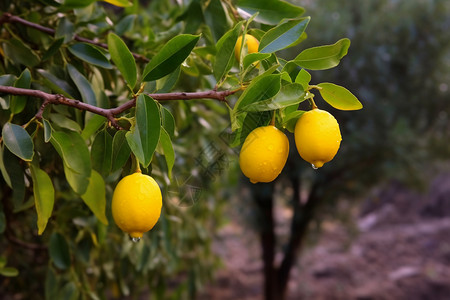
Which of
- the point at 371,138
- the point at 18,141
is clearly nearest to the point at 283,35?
the point at 18,141

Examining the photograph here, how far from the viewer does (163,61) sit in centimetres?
58

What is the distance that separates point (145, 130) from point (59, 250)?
0.54m

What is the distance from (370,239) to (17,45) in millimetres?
3723

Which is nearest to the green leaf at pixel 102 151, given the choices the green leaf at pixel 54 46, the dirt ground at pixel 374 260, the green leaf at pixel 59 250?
the green leaf at pixel 54 46

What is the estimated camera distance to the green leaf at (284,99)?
534 mm

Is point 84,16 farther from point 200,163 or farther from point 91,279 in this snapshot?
point 91,279

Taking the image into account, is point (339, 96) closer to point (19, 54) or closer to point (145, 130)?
point (145, 130)

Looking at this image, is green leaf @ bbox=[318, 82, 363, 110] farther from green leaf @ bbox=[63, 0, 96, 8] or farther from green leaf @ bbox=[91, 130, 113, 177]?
green leaf @ bbox=[63, 0, 96, 8]

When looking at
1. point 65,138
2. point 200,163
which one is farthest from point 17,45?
point 200,163

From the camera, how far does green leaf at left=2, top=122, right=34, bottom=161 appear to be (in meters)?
0.58

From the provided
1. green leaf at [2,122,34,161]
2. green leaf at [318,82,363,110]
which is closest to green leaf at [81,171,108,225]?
green leaf at [2,122,34,161]

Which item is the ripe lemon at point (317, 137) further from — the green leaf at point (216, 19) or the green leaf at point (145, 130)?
the green leaf at point (216, 19)

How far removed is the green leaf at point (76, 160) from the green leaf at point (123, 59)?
4.4 inches

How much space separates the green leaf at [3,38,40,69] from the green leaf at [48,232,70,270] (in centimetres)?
35
